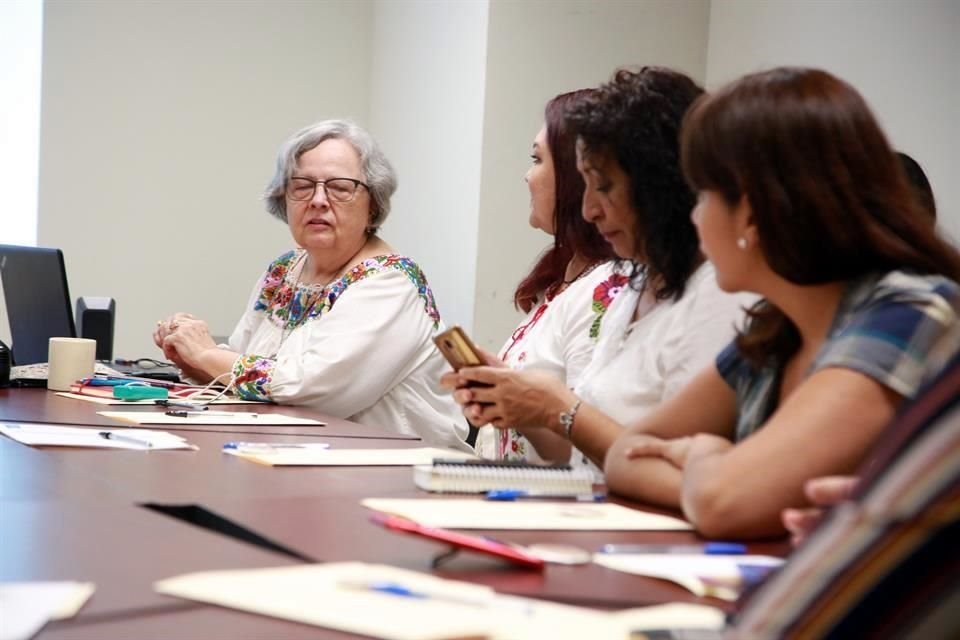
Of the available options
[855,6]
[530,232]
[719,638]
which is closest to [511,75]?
[530,232]

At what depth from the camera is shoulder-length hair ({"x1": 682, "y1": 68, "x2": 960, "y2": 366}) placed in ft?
4.01

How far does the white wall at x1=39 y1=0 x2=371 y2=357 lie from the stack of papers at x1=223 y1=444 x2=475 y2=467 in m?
2.94

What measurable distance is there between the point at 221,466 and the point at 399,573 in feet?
2.16

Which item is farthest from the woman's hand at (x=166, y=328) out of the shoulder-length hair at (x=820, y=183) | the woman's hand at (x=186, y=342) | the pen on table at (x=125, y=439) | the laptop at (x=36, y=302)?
the shoulder-length hair at (x=820, y=183)

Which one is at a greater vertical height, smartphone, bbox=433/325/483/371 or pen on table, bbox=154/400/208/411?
smartphone, bbox=433/325/483/371

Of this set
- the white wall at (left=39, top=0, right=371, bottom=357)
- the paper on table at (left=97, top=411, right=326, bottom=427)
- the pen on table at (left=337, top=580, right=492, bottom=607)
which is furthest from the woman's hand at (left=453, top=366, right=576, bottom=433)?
the white wall at (left=39, top=0, right=371, bottom=357)

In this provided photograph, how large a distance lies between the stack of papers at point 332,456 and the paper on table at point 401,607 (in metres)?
0.65

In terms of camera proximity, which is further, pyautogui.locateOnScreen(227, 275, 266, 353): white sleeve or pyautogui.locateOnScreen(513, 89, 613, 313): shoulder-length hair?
pyautogui.locateOnScreen(227, 275, 266, 353): white sleeve

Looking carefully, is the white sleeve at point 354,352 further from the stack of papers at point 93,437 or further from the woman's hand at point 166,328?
the stack of papers at point 93,437

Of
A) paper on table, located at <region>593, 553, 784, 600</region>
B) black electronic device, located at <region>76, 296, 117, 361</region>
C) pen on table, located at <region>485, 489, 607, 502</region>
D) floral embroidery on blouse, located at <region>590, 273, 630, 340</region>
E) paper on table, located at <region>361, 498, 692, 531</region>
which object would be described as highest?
floral embroidery on blouse, located at <region>590, 273, 630, 340</region>

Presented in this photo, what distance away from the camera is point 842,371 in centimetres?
114

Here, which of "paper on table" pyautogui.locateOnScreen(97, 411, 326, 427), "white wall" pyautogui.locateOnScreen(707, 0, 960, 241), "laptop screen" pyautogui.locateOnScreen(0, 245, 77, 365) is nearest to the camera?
"paper on table" pyautogui.locateOnScreen(97, 411, 326, 427)

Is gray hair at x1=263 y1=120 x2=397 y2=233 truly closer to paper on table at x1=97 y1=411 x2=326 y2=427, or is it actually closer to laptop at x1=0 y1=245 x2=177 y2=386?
laptop at x1=0 y1=245 x2=177 y2=386

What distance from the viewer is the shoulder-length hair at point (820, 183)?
1.22 metres
